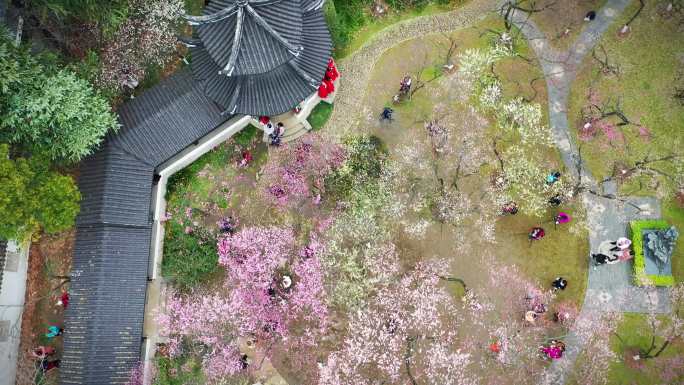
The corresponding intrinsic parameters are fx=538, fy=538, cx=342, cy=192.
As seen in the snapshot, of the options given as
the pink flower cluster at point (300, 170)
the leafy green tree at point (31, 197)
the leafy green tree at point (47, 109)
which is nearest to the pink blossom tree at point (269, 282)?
the pink flower cluster at point (300, 170)

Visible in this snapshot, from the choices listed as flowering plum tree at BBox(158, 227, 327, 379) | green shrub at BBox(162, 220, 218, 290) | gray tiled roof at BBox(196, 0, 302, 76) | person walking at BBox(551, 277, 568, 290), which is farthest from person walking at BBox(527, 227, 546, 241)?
green shrub at BBox(162, 220, 218, 290)

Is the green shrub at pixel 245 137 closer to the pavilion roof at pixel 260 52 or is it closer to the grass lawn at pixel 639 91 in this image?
the pavilion roof at pixel 260 52

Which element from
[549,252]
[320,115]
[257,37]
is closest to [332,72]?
[320,115]

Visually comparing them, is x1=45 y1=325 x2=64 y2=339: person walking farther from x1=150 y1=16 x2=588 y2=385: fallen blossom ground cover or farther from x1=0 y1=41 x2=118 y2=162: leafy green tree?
x1=0 y1=41 x2=118 y2=162: leafy green tree

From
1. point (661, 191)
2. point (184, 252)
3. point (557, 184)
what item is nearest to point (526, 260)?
point (557, 184)

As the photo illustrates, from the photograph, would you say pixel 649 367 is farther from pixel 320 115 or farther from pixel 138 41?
pixel 138 41
